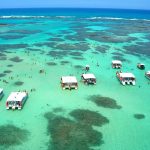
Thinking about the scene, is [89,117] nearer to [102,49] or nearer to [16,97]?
[16,97]

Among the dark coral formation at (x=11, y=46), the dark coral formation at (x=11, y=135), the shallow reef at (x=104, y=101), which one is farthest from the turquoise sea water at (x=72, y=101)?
the shallow reef at (x=104, y=101)

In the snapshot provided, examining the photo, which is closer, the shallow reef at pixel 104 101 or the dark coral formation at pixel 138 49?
the shallow reef at pixel 104 101

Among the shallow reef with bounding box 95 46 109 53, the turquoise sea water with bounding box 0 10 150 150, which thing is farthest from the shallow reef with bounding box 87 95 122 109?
the shallow reef with bounding box 95 46 109 53

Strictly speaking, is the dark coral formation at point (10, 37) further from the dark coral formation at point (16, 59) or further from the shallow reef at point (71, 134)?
the shallow reef at point (71, 134)

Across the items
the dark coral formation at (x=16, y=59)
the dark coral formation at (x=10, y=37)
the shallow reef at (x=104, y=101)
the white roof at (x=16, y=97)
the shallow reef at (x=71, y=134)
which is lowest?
the shallow reef at (x=71, y=134)

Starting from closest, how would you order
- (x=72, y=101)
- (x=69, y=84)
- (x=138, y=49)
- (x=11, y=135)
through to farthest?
(x=11, y=135), (x=72, y=101), (x=69, y=84), (x=138, y=49)

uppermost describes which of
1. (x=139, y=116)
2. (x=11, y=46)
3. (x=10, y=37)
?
(x=10, y=37)

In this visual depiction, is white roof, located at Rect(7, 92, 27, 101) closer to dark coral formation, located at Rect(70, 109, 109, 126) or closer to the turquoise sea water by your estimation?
the turquoise sea water

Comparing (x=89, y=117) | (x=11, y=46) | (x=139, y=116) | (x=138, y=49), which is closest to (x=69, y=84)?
(x=89, y=117)
